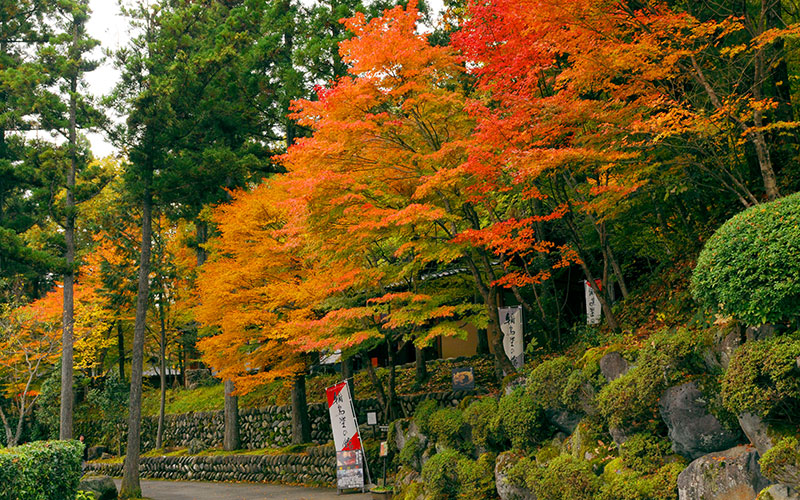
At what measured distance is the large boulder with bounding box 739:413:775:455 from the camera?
7.28 metres

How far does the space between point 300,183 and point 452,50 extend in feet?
13.6

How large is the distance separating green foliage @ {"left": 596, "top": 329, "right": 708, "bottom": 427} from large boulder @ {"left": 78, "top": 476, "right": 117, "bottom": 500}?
13.7 meters

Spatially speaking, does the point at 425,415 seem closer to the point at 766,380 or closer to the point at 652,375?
the point at 652,375

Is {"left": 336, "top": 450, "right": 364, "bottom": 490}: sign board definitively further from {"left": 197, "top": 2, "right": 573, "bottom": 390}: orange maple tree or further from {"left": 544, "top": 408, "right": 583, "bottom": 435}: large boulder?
{"left": 544, "top": 408, "right": 583, "bottom": 435}: large boulder

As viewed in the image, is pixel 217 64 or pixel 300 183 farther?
pixel 217 64

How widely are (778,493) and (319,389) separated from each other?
18530 millimetres

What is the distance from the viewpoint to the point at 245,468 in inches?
859

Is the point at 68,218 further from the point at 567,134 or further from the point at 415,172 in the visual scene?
the point at 567,134

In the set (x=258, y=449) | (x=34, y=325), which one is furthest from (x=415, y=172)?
(x=34, y=325)

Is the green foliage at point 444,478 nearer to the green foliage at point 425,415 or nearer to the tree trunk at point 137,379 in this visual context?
the green foliage at point 425,415

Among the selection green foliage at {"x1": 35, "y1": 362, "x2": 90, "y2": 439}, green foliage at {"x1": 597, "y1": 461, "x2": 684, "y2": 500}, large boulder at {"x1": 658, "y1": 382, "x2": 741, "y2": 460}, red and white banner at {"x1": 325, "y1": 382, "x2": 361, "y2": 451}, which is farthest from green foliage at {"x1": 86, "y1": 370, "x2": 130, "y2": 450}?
large boulder at {"x1": 658, "y1": 382, "x2": 741, "y2": 460}

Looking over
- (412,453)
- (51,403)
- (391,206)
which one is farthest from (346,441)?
(51,403)

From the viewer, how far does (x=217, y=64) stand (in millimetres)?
20250

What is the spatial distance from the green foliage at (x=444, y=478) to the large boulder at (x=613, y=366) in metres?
3.88
